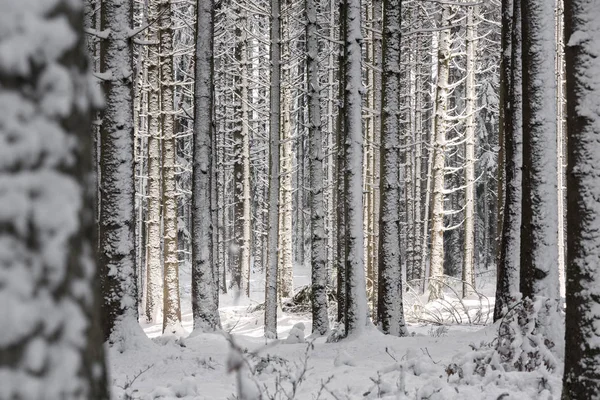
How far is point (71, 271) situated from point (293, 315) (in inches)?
678

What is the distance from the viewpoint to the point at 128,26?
6.89 m

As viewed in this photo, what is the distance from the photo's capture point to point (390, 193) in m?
8.66

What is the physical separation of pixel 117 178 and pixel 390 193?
3.92 meters

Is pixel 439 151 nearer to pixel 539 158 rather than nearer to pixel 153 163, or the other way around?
pixel 153 163

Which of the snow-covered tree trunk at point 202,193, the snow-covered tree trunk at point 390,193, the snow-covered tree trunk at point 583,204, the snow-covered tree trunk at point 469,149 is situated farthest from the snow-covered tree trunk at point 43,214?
the snow-covered tree trunk at point 469,149

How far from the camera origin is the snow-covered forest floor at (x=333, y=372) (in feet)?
14.9

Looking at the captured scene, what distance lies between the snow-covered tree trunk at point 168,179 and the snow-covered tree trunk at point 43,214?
38.4ft

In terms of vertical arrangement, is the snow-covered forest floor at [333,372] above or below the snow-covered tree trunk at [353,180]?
below

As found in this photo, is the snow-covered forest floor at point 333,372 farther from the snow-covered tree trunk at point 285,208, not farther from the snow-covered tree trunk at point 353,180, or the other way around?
the snow-covered tree trunk at point 285,208

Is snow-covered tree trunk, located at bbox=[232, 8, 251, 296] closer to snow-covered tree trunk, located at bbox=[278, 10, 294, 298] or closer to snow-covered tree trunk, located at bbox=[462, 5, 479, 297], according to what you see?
snow-covered tree trunk, located at bbox=[278, 10, 294, 298]

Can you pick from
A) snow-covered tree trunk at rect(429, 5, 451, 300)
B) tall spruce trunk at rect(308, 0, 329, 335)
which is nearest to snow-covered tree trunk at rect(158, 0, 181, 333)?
tall spruce trunk at rect(308, 0, 329, 335)

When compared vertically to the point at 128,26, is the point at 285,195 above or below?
below

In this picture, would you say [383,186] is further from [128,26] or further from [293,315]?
[293,315]

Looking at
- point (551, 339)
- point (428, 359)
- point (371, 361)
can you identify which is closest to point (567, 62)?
point (551, 339)
